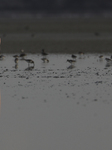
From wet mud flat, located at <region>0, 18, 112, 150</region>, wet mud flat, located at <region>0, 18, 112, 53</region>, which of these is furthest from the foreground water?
wet mud flat, located at <region>0, 18, 112, 53</region>

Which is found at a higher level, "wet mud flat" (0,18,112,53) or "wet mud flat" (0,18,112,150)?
"wet mud flat" (0,18,112,53)

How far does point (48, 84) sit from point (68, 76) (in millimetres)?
2583

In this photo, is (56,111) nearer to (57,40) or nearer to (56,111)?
(56,111)

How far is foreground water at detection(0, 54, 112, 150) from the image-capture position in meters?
9.45

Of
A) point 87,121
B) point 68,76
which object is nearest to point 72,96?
point 87,121

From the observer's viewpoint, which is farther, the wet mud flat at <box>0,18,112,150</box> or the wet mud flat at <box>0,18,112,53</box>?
the wet mud flat at <box>0,18,112,53</box>

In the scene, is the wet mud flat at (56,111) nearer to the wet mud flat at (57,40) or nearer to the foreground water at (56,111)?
the foreground water at (56,111)

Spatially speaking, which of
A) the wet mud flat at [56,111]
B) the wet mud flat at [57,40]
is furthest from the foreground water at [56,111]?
the wet mud flat at [57,40]

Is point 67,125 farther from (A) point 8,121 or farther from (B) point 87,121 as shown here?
(A) point 8,121

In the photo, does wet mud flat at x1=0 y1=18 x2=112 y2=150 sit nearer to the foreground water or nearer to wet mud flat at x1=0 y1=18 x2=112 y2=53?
the foreground water

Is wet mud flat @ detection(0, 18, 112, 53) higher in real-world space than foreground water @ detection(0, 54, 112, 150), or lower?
higher

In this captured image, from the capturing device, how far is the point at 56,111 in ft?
39.9

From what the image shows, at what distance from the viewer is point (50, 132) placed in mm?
10078

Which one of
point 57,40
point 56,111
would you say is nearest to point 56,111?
point 56,111
